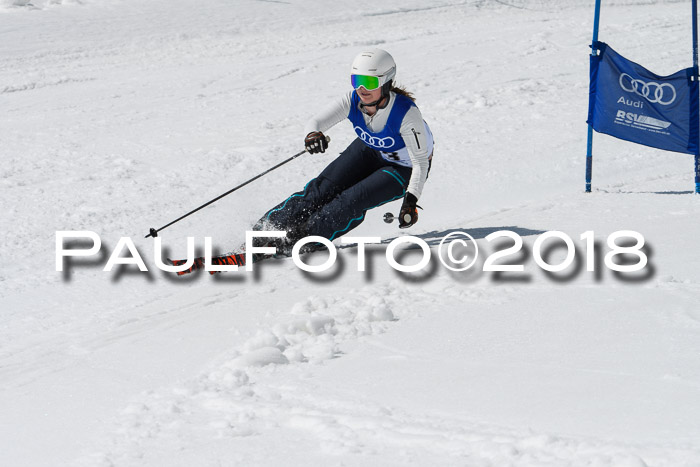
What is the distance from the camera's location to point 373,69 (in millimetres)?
5559

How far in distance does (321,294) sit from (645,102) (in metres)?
3.86

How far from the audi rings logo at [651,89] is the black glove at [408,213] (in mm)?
2789

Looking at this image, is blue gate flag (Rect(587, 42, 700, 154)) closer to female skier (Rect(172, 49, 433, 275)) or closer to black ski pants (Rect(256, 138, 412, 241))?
female skier (Rect(172, 49, 433, 275))

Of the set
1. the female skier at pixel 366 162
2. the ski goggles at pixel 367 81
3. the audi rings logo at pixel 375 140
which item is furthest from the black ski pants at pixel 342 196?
the ski goggles at pixel 367 81

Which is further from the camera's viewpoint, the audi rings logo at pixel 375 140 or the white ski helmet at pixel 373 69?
the audi rings logo at pixel 375 140

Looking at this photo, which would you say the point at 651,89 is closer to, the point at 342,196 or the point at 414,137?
the point at 414,137

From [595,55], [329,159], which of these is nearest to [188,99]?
[329,159]

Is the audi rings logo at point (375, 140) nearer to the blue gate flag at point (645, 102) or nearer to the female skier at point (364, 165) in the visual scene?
the female skier at point (364, 165)

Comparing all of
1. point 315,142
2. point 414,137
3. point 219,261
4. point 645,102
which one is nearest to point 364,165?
point 315,142

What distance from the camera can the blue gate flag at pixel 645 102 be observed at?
23.8ft

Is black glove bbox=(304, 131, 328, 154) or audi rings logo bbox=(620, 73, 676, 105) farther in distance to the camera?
audi rings logo bbox=(620, 73, 676, 105)

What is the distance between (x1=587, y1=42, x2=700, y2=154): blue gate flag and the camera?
7.25 metres

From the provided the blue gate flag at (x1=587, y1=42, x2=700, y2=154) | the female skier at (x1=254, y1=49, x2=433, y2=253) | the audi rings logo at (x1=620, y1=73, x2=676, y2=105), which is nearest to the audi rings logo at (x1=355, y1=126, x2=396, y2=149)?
the female skier at (x1=254, y1=49, x2=433, y2=253)

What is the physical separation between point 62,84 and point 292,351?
834 centimetres
